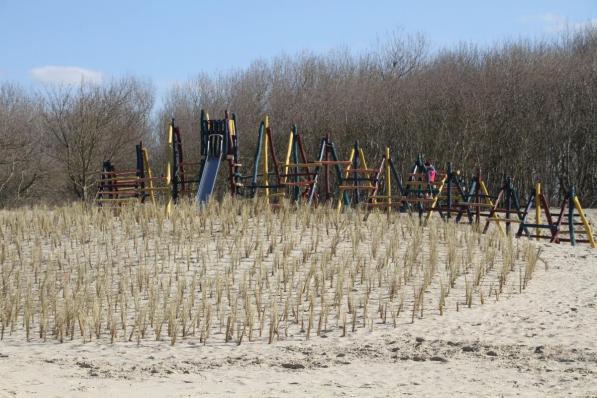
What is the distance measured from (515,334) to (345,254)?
3731mm

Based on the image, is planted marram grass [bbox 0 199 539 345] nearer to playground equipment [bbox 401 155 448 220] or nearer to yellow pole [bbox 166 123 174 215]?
yellow pole [bbox 166 123 174 215]

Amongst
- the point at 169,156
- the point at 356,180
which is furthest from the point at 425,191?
the point at 169,156

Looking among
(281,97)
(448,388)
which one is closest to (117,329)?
(448,388)

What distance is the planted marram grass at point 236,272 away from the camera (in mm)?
9117

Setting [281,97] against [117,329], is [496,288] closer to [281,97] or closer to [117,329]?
[117,329]

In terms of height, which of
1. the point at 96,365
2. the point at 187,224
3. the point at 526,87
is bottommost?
the point at 96,365

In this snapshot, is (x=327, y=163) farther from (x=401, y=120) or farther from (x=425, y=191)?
(x=401, y=120)

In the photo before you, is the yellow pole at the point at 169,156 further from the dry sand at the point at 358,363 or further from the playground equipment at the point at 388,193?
the dry sand at the point at 358,363

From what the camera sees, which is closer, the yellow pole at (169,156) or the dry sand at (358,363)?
the dry sand at (358,363)

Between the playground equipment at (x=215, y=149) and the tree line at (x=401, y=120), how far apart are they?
38.4 feet

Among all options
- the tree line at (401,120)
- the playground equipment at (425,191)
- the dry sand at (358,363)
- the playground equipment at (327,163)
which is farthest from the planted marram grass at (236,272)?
the tree line at (401,120)

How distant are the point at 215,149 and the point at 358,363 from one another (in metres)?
11.0

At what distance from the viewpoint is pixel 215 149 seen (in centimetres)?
1822

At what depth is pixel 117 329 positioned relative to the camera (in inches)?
357
